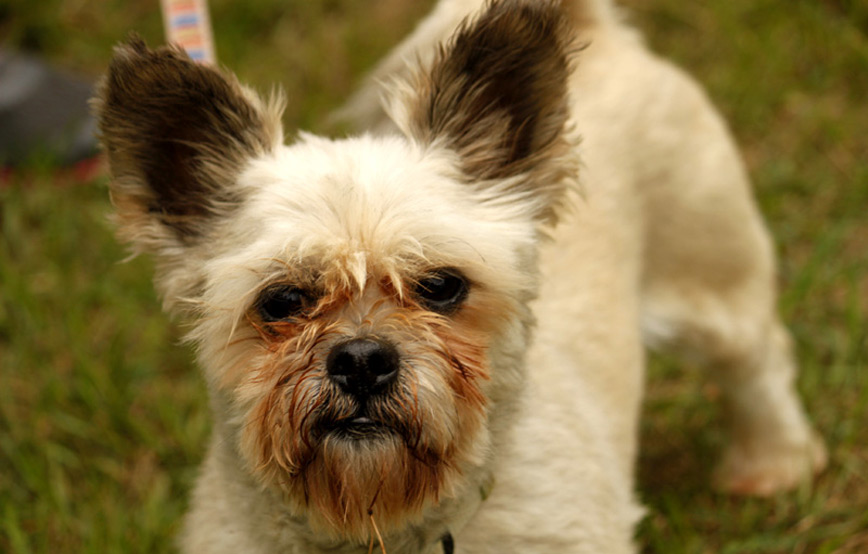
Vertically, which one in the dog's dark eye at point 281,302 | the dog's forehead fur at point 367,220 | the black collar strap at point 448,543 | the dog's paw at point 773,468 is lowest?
the dog's paw at point 773,468

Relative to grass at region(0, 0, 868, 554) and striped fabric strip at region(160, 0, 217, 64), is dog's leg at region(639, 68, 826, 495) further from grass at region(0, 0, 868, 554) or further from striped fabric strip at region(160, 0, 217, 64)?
striped fabric strip at region(160, 0, 217, 64)

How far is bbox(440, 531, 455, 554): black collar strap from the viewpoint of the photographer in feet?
7.99

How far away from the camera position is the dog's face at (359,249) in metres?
2.17

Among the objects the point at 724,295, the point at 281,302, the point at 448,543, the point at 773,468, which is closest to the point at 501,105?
the point at 281,302

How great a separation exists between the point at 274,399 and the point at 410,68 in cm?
99

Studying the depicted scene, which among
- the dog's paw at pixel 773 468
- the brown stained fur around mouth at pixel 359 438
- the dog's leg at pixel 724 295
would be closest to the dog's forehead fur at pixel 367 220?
the brown stained fur around mouth at pixel 359 438

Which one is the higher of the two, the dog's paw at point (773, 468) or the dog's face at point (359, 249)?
the dog's face at point (359, 249)

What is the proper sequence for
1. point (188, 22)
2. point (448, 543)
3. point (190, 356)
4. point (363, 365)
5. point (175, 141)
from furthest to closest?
point (190, 356)
point (188, 22)
point (175, 141)
point (448, 543)
point (363, 365)

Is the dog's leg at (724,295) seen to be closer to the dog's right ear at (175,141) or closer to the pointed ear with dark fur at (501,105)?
the pointed ear with dark fur at (501,105)

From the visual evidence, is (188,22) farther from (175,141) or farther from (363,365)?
(363,365)

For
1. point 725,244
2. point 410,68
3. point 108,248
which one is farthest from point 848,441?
point 108,248

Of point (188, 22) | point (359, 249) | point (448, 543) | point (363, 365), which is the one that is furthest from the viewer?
point (188, 22)

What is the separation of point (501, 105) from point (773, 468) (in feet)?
7.83

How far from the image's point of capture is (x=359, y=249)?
7.22ft
